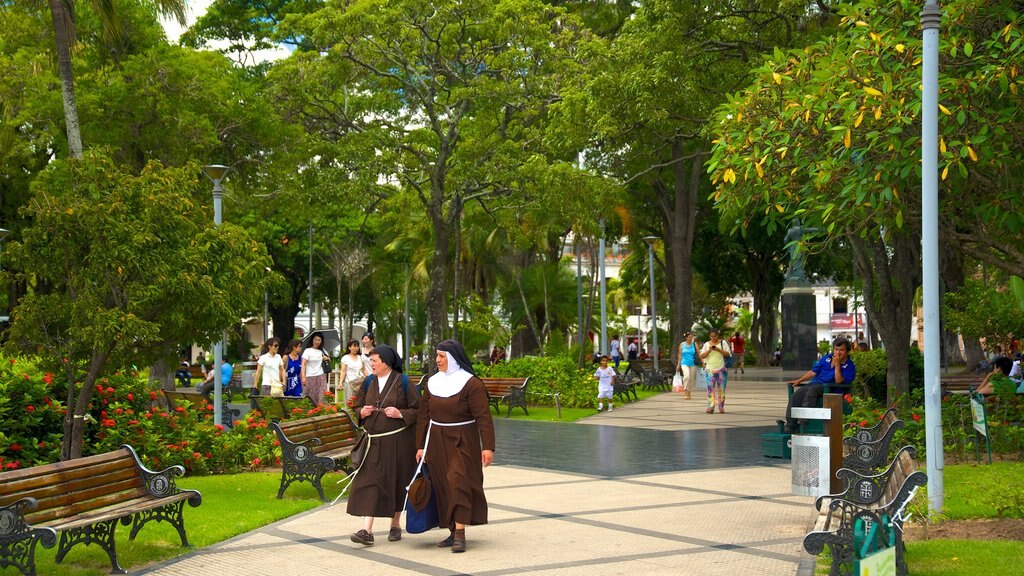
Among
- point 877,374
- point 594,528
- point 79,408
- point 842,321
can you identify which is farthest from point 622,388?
point 842,321

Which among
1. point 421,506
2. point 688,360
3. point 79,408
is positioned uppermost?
point 688,360

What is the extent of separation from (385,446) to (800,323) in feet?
89.5

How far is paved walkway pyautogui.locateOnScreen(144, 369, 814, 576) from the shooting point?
7.88 metres

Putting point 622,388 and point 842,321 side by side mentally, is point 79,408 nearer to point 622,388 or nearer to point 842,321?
point 622,388

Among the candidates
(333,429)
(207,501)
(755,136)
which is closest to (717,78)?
(755,136)

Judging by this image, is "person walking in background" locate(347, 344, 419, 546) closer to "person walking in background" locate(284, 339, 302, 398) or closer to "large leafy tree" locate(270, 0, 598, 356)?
"person walking in background" locate(284, 339, 302, 398)

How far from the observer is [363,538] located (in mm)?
8695

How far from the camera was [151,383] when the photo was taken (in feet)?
47.0

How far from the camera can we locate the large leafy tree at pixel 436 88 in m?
23.9

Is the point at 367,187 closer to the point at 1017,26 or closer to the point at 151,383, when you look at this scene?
the point at 151,383

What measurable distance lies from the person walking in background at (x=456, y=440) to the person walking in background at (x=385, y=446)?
0.22 meters

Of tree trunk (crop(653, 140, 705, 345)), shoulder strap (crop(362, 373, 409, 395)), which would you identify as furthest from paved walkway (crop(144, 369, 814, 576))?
tree trunk (crop(653, 140, 705, 345))

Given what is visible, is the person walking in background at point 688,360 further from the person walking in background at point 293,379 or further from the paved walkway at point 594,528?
the person walking in background at point 293,379

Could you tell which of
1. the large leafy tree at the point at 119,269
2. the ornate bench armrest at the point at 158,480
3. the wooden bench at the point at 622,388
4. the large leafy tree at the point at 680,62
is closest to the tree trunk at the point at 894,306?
the large leafy tree at the point at 680,62
